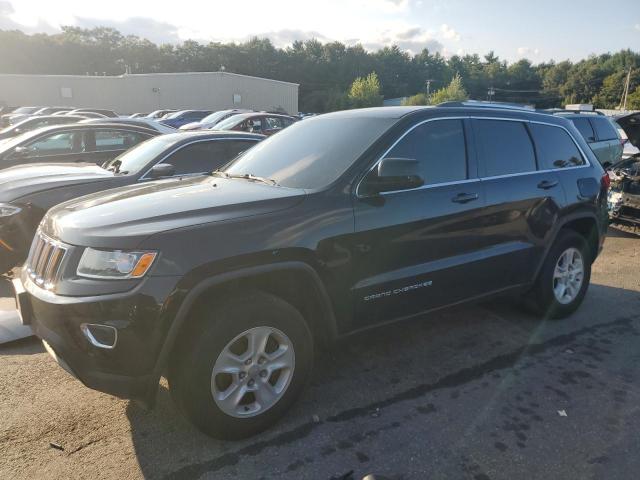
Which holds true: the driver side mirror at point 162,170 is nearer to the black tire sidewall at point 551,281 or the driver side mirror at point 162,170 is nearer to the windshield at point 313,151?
the windshield at point 313,151

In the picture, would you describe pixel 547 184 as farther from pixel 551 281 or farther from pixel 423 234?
pixel 423 234

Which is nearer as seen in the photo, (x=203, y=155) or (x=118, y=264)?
(x=118, y=264)

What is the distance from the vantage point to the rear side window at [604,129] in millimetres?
10812

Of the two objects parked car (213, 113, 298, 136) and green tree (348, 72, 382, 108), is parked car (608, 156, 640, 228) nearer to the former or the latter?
parked car (213, 113, 298, 136)

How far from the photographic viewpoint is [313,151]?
3574 mm

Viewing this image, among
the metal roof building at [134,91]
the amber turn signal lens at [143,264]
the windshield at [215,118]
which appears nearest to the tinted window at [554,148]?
the amber turn signal lens at [143,264]

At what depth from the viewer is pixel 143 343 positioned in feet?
8.07

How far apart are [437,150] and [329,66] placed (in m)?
108

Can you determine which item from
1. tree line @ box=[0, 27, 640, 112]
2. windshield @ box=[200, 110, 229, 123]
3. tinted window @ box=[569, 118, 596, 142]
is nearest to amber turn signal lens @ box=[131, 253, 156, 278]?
tinted window @ box=[569, 118, 596, 142]

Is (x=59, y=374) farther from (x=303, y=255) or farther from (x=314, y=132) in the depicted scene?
(x=314, y=132)

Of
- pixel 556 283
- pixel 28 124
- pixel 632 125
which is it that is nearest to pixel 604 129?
pixel 632 125

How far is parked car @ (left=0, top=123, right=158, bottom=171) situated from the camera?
7.11 metres

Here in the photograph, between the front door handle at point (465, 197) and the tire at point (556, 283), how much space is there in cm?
118

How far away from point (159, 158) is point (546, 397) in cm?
474
